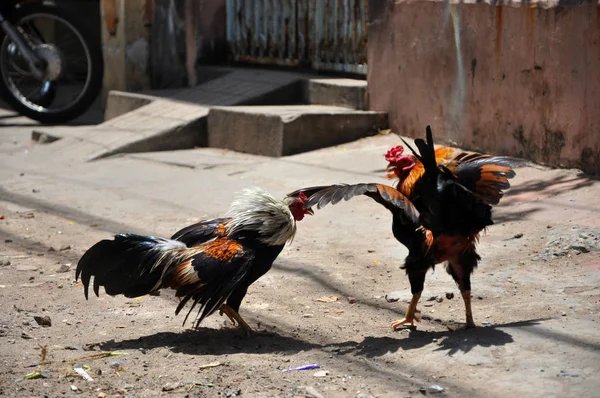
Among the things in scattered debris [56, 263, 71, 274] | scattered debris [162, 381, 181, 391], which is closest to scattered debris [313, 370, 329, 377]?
scattered debris [162, 381, 181, 391]

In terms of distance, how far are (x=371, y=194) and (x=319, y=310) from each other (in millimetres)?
1038

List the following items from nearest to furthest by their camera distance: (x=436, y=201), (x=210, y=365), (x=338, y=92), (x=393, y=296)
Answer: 1. (x=210, y=365)
2. (x=436, y=201)
3. (x=393, y=296)
4. (x=338, y=92)

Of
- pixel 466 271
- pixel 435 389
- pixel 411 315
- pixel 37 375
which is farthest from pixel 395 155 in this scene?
pixel 37 375

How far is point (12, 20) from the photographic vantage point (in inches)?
452

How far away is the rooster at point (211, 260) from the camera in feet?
15.3

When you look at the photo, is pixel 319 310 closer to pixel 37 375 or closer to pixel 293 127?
pixel 37 375

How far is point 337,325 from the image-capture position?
16.6ft

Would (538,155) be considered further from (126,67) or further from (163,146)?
(126,67)

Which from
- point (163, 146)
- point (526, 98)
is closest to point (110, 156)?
point (163, 146)

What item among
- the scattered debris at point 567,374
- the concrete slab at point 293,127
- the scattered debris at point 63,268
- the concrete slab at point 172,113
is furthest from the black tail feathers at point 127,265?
the concrete slab at point 172,113

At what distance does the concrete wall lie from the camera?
715 centimetres

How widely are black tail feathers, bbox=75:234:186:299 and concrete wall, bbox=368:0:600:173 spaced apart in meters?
3.78

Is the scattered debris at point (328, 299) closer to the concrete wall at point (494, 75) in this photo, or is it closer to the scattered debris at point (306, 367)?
the scattered debris at point (306, 367)

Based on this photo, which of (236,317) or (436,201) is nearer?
(436,201)
